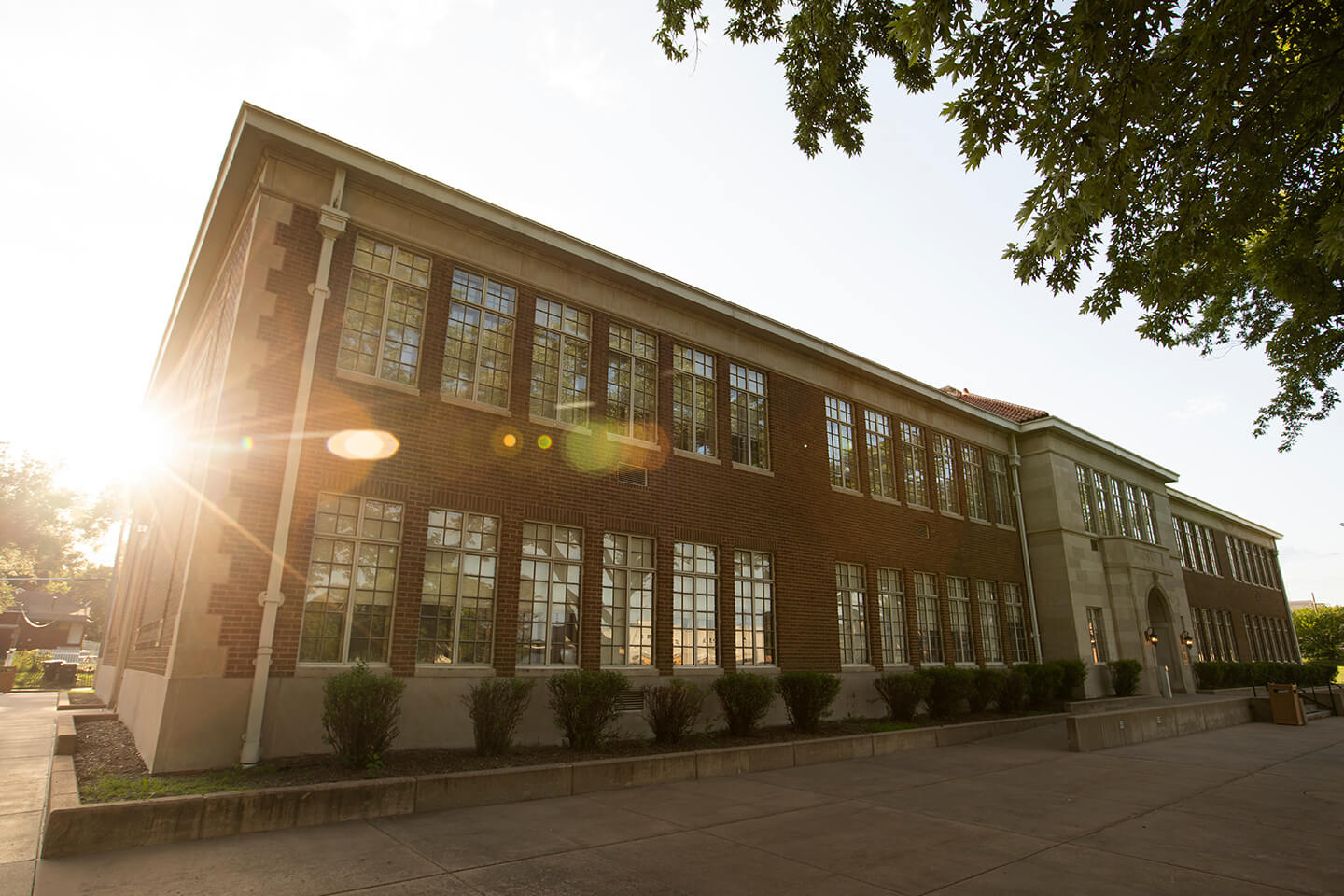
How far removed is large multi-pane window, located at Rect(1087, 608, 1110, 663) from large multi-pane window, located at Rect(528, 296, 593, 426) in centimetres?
1975

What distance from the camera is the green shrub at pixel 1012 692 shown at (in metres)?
18.2

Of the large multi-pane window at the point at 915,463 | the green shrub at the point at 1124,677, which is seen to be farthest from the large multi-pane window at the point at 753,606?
the green shrub at the point at 1124,677

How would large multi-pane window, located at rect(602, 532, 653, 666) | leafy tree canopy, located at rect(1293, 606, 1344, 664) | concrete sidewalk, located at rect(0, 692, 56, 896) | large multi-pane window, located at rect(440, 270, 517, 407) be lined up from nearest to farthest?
concrete sidewalk, located at rect(0, 692, 56, 896), large multi-pane window, located at rect(440, 270, 517, 407), large multi-pane window, located at rect(602, 532, 653, 666), leafy tree canopy, located at rect(1293, 606, 1344, 664)

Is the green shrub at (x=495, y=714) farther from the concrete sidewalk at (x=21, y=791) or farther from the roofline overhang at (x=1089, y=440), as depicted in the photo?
the roofline overhang at (x=1089, y=440)

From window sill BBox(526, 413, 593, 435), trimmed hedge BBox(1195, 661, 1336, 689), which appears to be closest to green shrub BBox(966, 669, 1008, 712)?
window sill BBox(526, 413, 593, 435)

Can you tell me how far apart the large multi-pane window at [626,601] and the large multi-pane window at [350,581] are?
3.90m

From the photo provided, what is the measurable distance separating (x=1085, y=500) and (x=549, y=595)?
2205 cm

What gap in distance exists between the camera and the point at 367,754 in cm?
863

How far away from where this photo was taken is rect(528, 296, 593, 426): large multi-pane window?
13.2 metres

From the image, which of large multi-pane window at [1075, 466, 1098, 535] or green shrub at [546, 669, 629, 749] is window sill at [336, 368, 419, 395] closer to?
green shrub at [546, 669, 629, 749]

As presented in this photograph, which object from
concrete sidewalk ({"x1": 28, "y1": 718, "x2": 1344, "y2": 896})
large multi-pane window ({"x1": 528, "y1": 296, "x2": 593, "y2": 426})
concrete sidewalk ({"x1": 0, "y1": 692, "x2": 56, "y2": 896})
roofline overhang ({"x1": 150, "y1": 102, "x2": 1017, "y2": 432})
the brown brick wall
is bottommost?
concrete sidewalk ({"x1": 28, "y1": 718, "x2": 1344, "y2": 896})

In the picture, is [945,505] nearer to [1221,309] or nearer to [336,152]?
[1221,309]

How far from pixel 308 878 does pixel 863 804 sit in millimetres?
5955

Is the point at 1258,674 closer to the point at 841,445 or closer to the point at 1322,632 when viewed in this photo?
the point at 841,445
